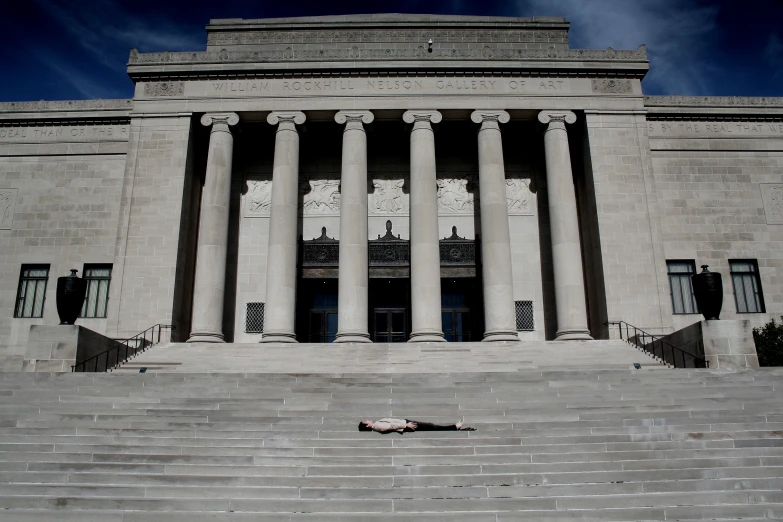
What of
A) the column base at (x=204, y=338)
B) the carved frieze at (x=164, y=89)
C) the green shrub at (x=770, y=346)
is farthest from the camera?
the carved frieze at (x=164, y=89)

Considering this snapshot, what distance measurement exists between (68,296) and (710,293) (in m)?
20.0

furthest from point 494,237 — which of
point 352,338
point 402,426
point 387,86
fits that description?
point 402,426

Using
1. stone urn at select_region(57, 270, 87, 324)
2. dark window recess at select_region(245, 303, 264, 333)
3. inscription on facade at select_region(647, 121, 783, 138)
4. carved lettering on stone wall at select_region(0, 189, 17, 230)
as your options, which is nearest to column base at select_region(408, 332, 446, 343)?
dark window recess at select_region(245, 303, 264, 333)

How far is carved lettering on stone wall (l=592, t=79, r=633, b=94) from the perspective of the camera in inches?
1187

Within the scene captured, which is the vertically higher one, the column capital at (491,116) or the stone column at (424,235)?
the column capital at (491,116)

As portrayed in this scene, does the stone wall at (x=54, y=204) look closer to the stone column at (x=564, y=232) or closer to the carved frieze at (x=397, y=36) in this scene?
the carved frieze at (x=397, y=36)

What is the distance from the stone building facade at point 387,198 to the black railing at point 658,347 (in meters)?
0.50

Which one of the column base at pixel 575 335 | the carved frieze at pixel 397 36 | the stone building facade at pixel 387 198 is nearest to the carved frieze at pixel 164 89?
the stone building facade at pixel 387 198

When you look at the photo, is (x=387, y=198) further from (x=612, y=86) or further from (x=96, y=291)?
(x=96, y=291)

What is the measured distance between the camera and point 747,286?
2956cm

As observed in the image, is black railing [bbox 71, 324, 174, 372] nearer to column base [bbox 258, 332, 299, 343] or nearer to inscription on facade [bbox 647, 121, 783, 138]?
column base [bbox 258, 332, 299, 343]

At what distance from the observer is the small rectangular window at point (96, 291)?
97.8 ft

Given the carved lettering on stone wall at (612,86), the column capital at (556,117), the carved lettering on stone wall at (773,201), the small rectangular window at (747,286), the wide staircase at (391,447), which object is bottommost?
the wide staircase at (391,447)

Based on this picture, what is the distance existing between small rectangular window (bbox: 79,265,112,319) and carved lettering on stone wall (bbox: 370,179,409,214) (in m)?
12.3
